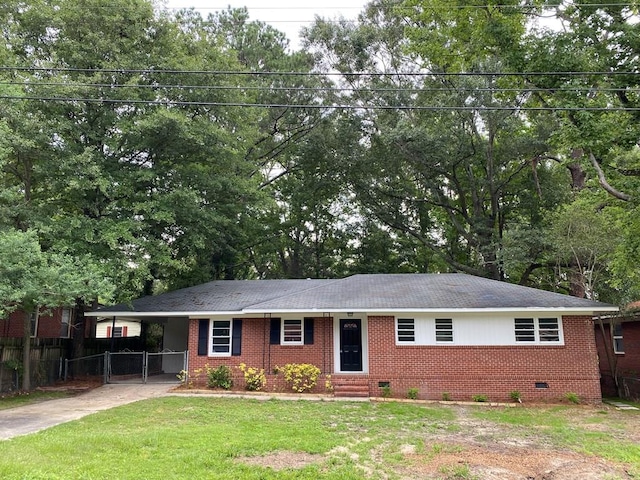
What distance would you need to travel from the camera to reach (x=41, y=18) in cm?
1672

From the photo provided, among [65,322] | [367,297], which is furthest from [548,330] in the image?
[65,322]

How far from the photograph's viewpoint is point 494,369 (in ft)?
48.9

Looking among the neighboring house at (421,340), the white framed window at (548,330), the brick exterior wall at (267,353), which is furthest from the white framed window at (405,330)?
the white framed window at (548,330)

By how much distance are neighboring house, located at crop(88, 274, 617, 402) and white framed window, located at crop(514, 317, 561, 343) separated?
0.03m

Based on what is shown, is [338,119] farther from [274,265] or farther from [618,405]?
[618,405]

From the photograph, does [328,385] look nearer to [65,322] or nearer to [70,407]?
[70,407]

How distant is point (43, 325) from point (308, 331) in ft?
47.5

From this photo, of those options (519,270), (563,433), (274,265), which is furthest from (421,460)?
(274,265)

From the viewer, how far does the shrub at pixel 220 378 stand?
15469 mm

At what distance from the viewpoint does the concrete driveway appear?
33.0 feet

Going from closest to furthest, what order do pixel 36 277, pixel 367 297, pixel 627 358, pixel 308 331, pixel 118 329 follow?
pixel 36 277
pixel 367 297
pixel 308 331
pixel 627 358
pixel 118 329

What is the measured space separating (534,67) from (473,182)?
1307cm

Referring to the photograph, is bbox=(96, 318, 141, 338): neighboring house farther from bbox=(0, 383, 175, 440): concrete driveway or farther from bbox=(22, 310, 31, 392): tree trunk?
bbox=(0, 383, 175, 440): concrete driveway

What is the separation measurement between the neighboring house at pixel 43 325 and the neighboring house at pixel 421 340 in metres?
8.88
